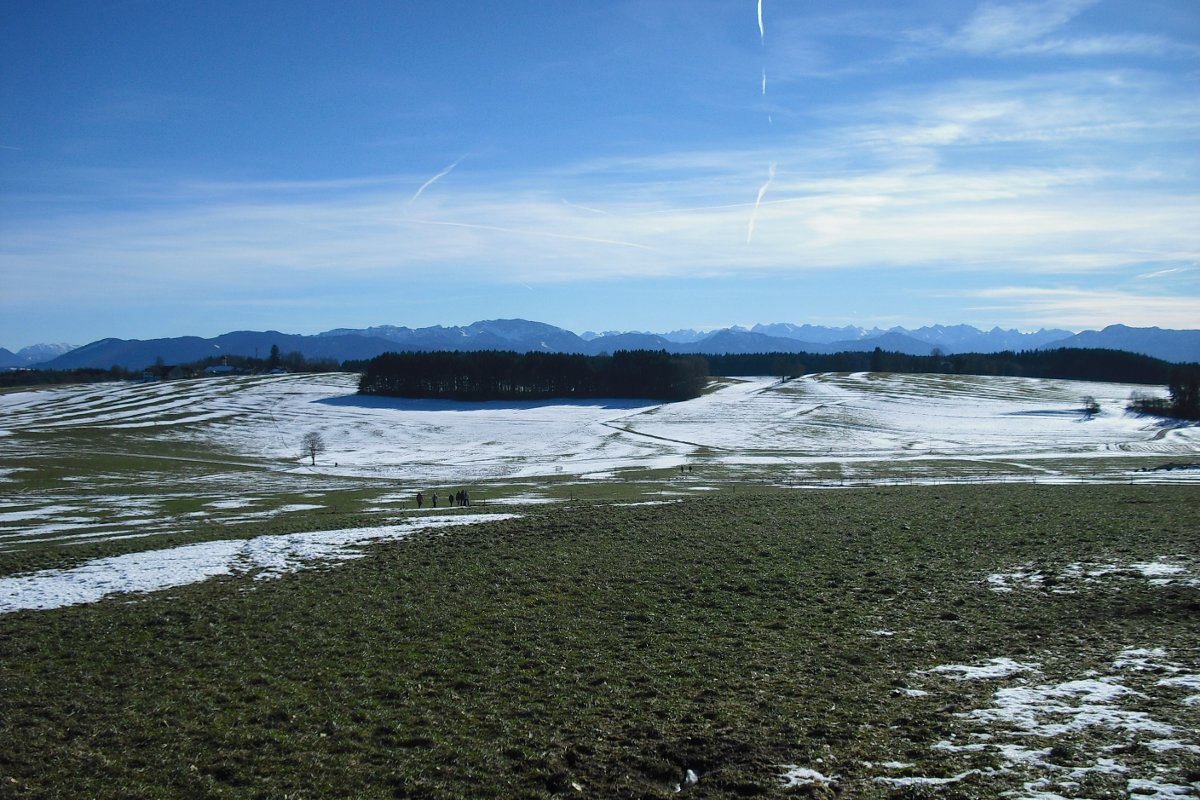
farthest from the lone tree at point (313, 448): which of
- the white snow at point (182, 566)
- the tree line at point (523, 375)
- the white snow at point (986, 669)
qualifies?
the white snow at point (986, 669)

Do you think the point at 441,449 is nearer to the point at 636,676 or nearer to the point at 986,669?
the point at 636,676

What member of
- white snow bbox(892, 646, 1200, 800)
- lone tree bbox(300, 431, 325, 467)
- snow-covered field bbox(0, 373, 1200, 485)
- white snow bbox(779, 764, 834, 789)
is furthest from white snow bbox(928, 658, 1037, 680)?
lone tree bbox(300, 431, 325, 467)

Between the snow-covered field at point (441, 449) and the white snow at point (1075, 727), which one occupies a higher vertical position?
the white snow at point (1075, 727)

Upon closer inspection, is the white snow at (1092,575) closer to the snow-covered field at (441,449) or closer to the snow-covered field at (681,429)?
the snow-covered field at (441,449)

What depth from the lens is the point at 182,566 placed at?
24.0 m

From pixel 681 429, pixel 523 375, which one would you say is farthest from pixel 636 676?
pixel 523 375

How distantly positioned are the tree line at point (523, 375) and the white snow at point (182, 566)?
126894mm

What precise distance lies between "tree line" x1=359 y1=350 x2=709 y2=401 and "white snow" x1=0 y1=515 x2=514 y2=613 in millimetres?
126894

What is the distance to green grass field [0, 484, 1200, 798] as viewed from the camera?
10.1 m

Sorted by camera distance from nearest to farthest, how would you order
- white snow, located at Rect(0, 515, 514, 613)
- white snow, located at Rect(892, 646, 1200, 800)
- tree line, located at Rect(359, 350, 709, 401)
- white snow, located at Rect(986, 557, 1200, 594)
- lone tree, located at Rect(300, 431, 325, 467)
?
white snow, located at Rect(892, 646, 1200, 800)
white snow, located at Rect(986, 557, 1200, 594)
white snow, located at Rect(0, 515, 514, 613)
lone tree, located at Rect(300, 431, 325, 467)
tree line, located at Rect(359, 350, 709, 401)

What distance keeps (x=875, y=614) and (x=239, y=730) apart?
45.9 ft

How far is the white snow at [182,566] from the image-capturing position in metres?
21.0

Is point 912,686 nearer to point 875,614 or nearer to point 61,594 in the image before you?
point 875,614

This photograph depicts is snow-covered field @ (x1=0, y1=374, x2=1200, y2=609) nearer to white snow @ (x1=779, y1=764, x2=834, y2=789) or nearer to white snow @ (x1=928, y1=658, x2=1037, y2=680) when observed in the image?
white snow @ (x1=779, y1=764, x2=834, y2=789)
